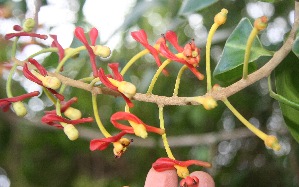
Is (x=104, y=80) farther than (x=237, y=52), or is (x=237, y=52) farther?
(x=237, y=52)

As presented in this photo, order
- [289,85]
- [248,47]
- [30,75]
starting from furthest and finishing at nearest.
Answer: [289,85], [30,75], [248,47]

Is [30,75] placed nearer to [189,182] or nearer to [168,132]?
[189,182]

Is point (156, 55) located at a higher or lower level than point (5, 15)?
higher

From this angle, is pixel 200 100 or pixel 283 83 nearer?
pixel 200 100

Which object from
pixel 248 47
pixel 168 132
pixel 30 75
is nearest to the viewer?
pixel 248 47

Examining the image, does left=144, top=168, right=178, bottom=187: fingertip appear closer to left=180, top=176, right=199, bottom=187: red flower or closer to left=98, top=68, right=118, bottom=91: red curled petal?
left=180, top=176, right=199, bottom=187: red flower

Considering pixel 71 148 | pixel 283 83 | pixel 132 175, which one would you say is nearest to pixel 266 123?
pixel 132 175

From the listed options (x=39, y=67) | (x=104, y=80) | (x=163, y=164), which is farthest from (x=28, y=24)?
(x=163, y=164)

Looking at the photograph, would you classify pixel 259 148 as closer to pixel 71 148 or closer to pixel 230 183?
pixel 230 183
